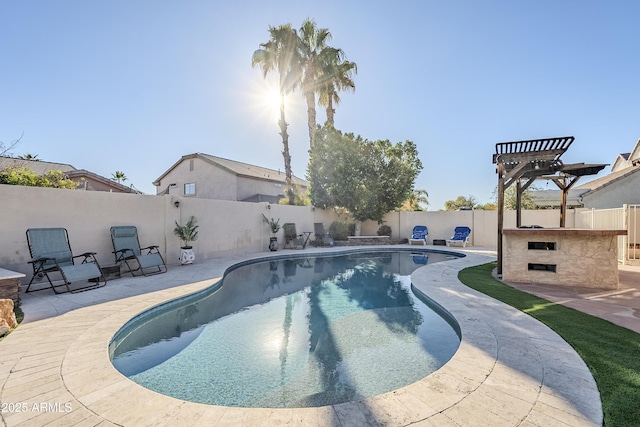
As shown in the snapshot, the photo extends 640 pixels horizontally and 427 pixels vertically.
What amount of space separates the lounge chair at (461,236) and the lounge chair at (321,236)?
279 inches

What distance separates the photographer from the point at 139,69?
1073 centimetres

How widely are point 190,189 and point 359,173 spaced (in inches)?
565

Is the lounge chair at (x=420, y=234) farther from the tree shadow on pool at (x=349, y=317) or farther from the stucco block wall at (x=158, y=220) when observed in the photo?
the tree shadow on pool at (x=349, y=317)

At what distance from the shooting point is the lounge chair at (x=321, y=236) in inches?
683

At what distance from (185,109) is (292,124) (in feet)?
25.8

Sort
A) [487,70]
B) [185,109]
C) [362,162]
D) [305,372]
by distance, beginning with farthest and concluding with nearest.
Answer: [362,162]
[185,109]
[487,70]
[305,372]

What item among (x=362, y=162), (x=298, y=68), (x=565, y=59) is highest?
(x=298, y=68)

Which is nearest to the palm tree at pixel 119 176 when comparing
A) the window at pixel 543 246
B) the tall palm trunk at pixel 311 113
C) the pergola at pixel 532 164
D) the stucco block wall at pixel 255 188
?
the stucco block wall at pixel 255 188

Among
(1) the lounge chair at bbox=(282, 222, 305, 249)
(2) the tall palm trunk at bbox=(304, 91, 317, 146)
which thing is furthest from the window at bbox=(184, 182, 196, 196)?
(1) the lounge chair at bbox=(282, 222, 305, 249)

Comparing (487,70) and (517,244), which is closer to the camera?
(517,244)

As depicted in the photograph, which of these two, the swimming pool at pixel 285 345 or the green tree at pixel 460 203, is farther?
the green tree at pixel 460 203

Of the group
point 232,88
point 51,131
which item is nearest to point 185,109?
point 232,88

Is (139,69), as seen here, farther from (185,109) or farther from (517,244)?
(517,244)

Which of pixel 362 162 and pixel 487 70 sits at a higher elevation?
pixel 487 70
